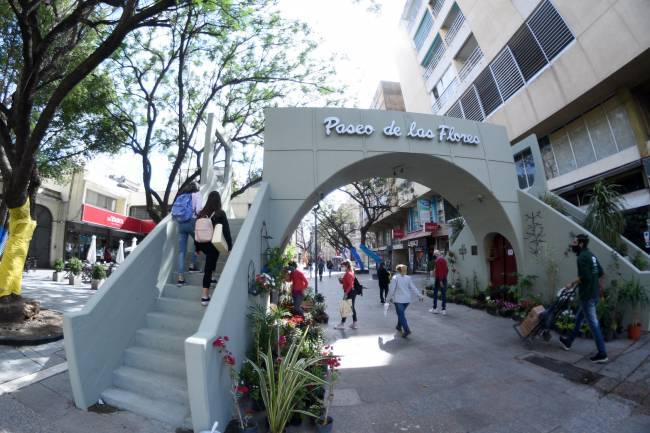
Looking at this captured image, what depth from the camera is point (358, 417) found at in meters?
3.70

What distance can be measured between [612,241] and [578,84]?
7.95 meters

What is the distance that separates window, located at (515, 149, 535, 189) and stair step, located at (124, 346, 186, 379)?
463 inches

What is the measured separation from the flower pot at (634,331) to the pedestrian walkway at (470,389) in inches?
11.3

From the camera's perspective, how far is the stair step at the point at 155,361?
393 cm

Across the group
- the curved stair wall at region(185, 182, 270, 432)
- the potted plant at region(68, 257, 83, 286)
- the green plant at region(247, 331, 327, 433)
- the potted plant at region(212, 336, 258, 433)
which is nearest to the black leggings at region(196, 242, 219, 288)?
the curved stair wall at region(185, 182, 270, 432)

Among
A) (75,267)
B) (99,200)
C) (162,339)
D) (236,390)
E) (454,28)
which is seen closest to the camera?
(236,390)

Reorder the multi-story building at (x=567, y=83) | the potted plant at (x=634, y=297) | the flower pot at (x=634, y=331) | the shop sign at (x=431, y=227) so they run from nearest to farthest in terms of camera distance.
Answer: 1. the flower pot at (x=634, y=331)
2. the potted plant at (x=634, y=297)
3. the multi-story building at (x=567, y=83)
4. the shop sign at (x=431, y=227)

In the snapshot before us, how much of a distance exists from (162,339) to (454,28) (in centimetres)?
2368

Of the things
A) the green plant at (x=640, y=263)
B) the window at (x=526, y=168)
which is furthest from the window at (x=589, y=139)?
the green plant at (x=640, y=263)

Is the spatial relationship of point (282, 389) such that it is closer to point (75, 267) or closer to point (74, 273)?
point (74, 273)

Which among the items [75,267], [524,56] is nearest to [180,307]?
[75,267]

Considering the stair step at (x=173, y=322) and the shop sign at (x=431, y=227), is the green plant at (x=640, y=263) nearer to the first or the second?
the stair step at (x=173, y=322)

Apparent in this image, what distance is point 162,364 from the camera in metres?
4.03

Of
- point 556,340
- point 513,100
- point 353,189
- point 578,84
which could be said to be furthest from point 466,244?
point 353,189
